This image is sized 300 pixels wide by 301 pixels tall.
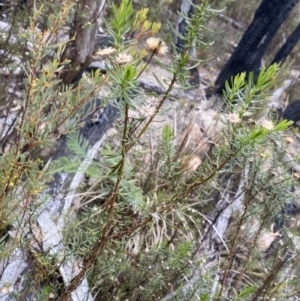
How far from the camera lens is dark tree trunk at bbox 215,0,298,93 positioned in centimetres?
584

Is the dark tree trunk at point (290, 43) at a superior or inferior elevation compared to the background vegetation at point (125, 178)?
inferior

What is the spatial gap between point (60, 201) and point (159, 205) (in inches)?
45.5

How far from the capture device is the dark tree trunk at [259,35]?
5.84 metres

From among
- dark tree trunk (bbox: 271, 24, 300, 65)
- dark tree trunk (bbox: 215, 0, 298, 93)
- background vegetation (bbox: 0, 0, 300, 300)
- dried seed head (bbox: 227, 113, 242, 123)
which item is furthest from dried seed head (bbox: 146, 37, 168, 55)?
dark tree trunk (bbox: 271, 24, 300, 65)

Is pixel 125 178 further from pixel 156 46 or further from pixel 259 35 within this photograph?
pixel 259 35

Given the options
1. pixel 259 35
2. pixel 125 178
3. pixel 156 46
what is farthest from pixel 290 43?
pixel 156 46

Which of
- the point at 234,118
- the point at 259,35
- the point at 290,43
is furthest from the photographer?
the point at 290,43

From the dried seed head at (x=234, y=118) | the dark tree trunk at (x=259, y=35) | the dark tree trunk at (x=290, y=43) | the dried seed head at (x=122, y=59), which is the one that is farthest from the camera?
the dark tree trunk at (x=290, y=43)

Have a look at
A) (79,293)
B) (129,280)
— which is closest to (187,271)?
(129,280)

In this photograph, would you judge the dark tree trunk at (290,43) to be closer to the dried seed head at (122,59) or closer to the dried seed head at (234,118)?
the dried seed head at (234,118)

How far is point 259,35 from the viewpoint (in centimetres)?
609

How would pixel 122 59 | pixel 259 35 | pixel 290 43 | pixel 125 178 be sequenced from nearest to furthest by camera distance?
pixel 122 59, pixel 125 178, pixel 259 35, pixel 290 43

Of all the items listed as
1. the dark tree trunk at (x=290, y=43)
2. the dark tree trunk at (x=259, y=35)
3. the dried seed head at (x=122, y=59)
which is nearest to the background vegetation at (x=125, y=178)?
the dried seed head at (x=122, y=59)

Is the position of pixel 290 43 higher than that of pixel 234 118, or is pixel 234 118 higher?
pixel 234 118
